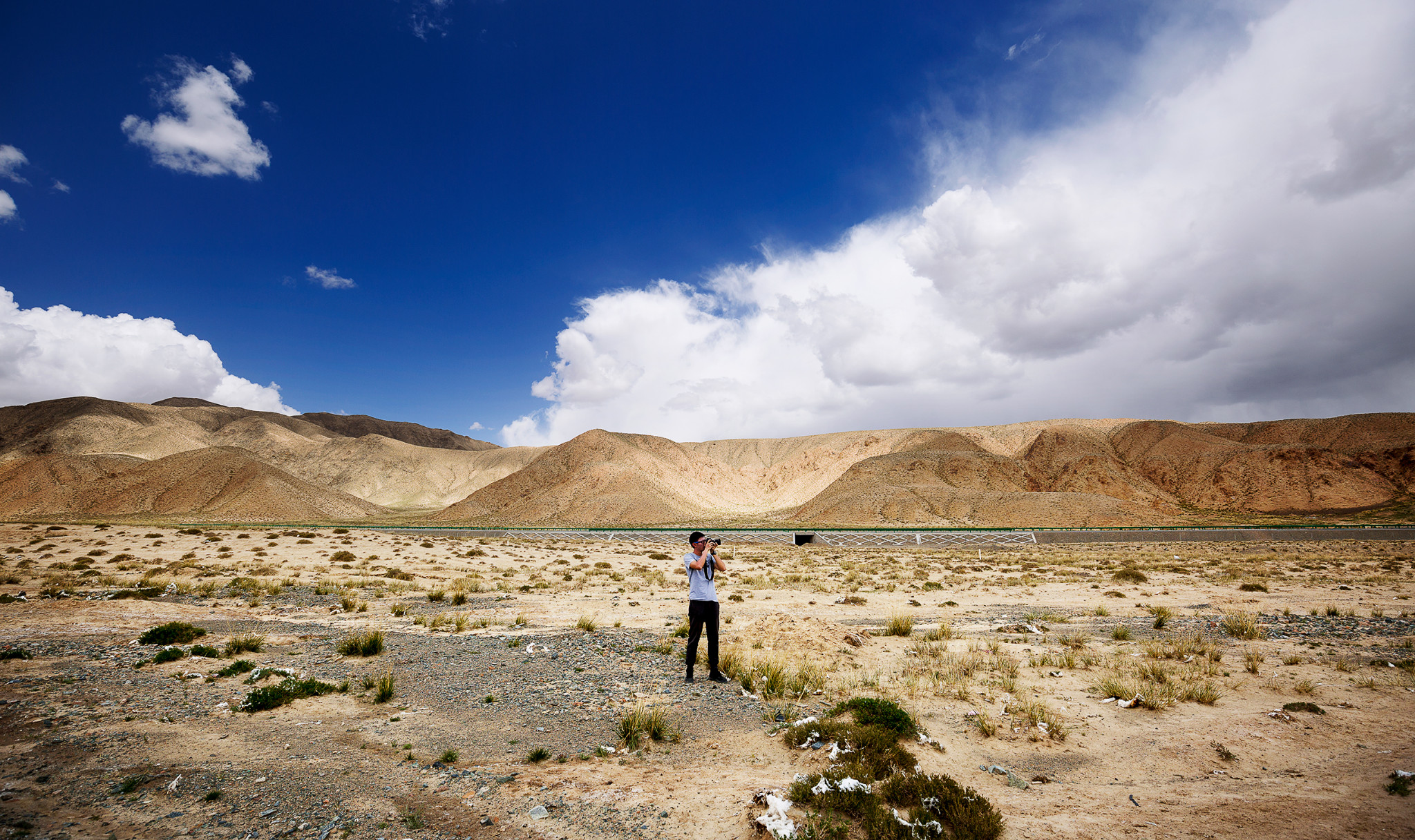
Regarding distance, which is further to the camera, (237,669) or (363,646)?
(363,646)

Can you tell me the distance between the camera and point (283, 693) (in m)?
7.85

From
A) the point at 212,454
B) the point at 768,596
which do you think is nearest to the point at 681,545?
the point at 768,596

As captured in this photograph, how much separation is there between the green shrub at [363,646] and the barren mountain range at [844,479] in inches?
2874

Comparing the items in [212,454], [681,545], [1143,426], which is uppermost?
[1143,426]

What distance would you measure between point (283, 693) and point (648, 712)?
505cm

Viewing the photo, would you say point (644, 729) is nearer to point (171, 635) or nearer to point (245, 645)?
point (245, 645)

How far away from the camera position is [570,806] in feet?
A: 17.4

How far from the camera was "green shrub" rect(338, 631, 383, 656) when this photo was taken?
10.7 metres

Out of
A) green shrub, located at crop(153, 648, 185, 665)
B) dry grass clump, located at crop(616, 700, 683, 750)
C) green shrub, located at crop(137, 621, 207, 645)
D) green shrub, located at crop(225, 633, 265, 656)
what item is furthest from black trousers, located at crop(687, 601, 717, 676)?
green shrub, located at crop(137, 621, 207, 645)

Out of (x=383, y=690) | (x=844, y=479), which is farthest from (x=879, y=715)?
(x=844, y=479)

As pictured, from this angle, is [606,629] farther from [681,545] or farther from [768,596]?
[681,545]

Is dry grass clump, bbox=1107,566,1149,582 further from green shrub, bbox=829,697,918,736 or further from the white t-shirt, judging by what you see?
the white t-shirt

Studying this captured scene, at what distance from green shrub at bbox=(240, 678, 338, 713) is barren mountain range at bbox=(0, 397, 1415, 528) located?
247ft

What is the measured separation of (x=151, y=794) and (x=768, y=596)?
16651mm
